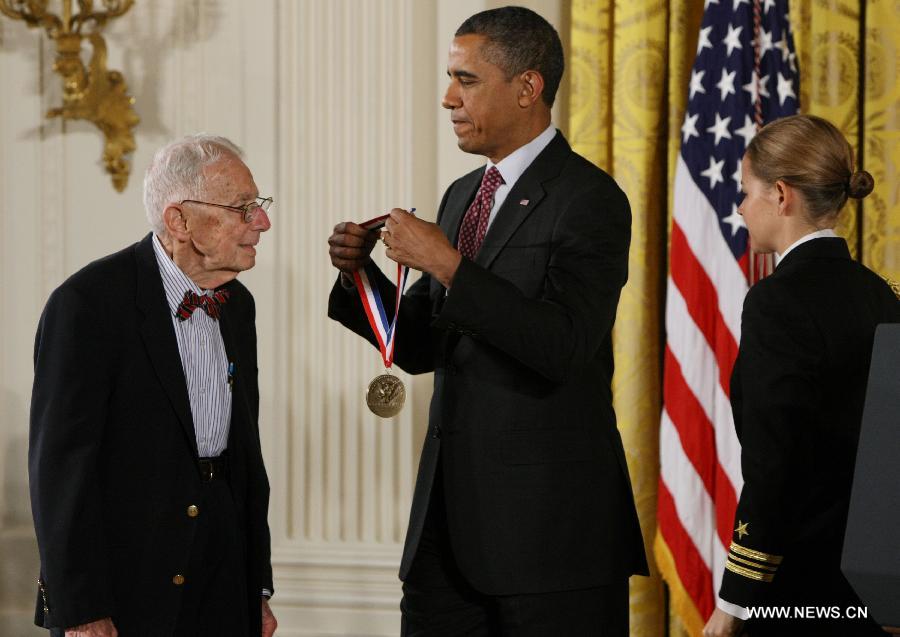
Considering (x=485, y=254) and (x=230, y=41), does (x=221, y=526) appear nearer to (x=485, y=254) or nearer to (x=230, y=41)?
(x=485, y=254)

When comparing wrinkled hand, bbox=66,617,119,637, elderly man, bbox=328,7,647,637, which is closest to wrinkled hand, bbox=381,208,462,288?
elderly man, bbox=328,7,647,637

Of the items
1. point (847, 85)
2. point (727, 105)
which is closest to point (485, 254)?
point (727, 105)

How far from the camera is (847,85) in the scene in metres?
4.00

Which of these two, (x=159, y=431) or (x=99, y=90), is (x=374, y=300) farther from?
(x=99, y=90)

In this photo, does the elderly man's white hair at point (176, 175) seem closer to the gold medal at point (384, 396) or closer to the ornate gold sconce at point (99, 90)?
the gold medal at point (384, 396)

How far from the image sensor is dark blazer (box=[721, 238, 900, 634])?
220cm

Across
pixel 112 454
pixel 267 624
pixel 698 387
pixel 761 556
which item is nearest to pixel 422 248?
pixel 112 454

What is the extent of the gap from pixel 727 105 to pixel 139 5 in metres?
2.37

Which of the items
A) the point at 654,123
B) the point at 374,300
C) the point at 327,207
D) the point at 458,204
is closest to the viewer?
the point at 374,300

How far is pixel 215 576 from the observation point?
2469 millimetres

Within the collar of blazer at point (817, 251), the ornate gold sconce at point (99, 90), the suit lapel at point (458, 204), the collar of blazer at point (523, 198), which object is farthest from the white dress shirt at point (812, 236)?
the ornate gold sconce at point (99, 90)

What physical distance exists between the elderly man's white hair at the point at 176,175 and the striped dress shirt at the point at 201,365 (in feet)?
0.24

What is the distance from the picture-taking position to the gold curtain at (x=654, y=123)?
3.97 meters
